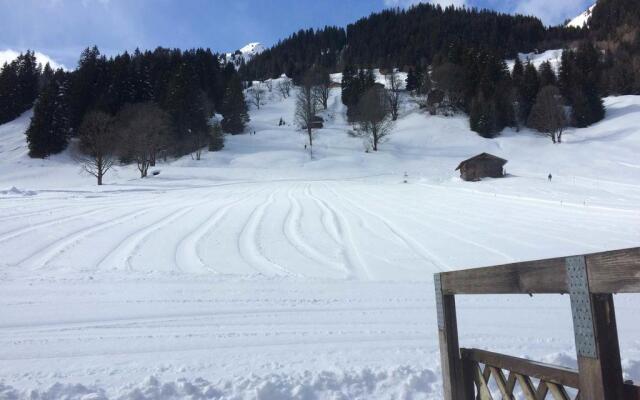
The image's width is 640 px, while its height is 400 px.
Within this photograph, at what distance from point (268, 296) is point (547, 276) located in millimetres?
5665

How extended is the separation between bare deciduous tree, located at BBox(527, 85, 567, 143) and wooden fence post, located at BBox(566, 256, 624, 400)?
65.8 meters

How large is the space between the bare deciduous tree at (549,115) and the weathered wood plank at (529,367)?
64985mm

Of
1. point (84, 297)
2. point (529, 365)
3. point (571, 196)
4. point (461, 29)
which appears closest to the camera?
point (529, 365)

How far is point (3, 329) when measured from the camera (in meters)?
5.62

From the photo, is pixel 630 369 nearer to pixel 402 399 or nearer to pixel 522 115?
pixel 402 399

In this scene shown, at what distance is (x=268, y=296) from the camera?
738 centimetres

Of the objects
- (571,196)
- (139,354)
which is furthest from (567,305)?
(571,196)

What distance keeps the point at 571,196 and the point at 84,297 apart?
26.1m

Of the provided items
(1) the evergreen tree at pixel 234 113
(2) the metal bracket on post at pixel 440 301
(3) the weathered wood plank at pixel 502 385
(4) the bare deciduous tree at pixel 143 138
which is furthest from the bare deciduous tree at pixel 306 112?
(3) the weathered wood plank at pixel 502 385

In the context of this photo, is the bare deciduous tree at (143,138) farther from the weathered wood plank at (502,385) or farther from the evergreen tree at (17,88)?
the weathered wood plank at (502,385)

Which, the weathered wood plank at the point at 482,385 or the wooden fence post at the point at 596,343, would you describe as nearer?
the wooden fence post at the point at 596,343

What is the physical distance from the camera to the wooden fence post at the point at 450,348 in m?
3.28

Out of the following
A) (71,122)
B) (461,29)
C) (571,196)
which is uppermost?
(461,29)

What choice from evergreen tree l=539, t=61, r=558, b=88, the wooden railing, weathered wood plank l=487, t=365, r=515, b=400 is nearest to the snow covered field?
weathered wood plank l=487, t=365, r=515, b=400
